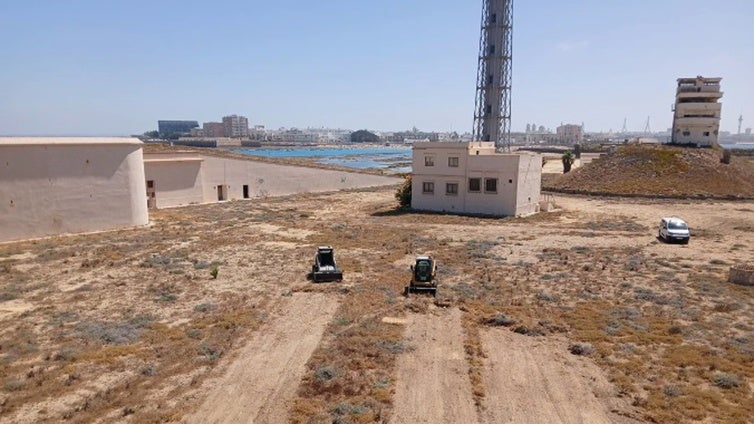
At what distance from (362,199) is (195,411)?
147ft

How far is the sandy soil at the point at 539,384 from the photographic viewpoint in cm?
1129

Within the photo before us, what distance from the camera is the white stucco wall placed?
29.0 m

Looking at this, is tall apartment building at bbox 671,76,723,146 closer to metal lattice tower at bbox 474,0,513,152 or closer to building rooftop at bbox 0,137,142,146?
metal lattice tower at bbox 474,0,513,152

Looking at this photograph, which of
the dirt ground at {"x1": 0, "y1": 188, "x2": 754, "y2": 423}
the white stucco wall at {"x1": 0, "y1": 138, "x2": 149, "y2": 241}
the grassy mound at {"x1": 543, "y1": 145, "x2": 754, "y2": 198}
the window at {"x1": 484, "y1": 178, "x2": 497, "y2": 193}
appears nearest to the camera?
the dirt ground at {"x1": 0, "y1": 188, "x2": 754, "y2": 423}

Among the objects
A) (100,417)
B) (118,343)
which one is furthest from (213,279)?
(100,417)

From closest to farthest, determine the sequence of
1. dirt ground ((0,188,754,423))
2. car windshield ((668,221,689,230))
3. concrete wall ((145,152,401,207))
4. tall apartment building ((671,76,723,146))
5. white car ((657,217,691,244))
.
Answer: dirt ground ((0,188,754,423)) < white car ((657,217,691,244)) < car windshield ((668,221,689,230)) < concrete wall ((145,152,401,207)) < tall apartment building ((671,76,723,146))

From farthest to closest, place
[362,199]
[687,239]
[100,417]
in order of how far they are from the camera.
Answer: [362,199] → [687,239] → [100,417]

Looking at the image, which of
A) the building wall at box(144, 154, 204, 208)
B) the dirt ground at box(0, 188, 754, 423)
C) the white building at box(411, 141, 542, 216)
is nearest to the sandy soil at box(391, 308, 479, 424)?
the dirt ground at box(0, 188, 754, 423)

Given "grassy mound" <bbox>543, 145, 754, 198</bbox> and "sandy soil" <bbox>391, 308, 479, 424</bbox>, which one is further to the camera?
"grassy mound" <bbox>543, 145, 754, 198</bbox>

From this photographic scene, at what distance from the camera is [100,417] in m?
10.9

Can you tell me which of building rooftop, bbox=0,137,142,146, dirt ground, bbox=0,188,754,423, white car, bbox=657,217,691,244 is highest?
building rooftop, bbox=0,137,142,146

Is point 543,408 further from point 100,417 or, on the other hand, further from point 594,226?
point 594,226

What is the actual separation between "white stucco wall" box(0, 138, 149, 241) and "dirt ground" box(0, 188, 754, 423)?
207cm

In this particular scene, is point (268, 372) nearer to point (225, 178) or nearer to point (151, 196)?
point (151, 196)
